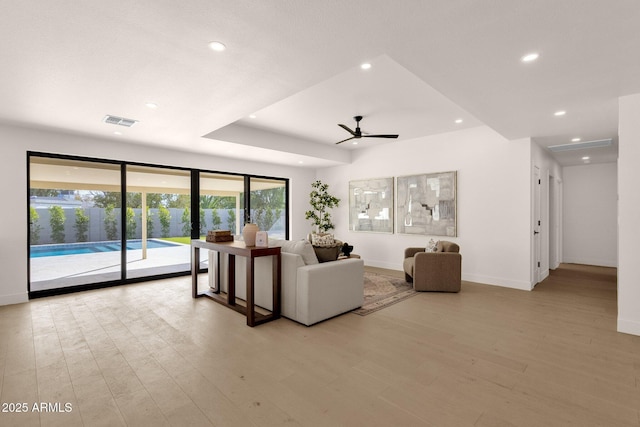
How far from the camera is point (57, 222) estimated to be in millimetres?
4867

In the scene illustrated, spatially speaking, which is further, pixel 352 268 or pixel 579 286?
pixel 579 286

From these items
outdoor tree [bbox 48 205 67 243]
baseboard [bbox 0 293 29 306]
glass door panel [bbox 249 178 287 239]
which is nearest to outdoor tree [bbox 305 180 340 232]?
glass door panel [bbox 249 178 287 239]

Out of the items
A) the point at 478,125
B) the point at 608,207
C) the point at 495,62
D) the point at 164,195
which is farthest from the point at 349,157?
the point at 608,207

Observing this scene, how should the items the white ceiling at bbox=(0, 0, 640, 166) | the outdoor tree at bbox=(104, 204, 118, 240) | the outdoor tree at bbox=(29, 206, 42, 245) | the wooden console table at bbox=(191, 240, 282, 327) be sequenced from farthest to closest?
the outdoor tree at bbox=(104, 204, 118, 240)
the outdoor tree at bbox=(29, 206, 42, 245)
the wooden console table at bbox=(191, 240, 282, 327)
the white ceiling at bbox=(0, 0, 640, 166)

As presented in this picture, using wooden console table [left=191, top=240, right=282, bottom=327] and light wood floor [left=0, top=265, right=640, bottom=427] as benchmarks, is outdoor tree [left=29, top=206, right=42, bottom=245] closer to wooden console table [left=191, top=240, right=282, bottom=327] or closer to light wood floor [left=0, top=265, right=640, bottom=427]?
Answer: light wood floor [left=0, top=265, right=640, bottom=427]

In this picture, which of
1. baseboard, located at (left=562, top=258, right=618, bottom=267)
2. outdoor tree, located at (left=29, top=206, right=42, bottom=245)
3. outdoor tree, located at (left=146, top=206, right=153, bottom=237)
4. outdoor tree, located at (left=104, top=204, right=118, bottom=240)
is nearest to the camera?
outdoor tree, located at (left=29, top=206, right=42, bottom=245)

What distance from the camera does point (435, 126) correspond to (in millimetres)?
5449

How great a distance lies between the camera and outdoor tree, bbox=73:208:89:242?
16.6ft

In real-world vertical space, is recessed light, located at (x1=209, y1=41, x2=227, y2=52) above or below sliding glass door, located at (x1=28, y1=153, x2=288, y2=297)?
above

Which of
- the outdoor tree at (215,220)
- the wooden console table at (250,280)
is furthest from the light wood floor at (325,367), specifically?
the outdoor tree at (215,220)

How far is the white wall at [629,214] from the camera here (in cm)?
323

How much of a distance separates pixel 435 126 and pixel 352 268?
3254mm

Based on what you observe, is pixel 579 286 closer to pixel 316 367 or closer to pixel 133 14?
pixel 316 367

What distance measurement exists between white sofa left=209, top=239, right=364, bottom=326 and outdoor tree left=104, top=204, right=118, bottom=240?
10.4ft
